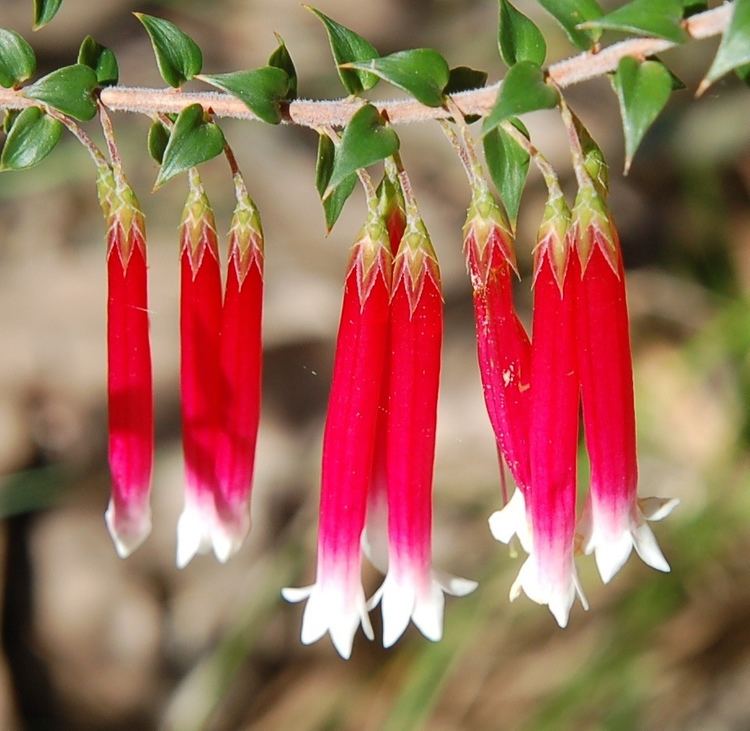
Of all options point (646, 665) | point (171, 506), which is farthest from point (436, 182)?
point (646, 665)

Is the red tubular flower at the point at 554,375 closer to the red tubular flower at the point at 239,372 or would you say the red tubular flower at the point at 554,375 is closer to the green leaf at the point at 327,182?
the green leaf at the point at 327,182

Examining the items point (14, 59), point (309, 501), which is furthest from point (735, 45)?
point (309, 501)

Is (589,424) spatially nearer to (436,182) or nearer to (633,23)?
(633,23)

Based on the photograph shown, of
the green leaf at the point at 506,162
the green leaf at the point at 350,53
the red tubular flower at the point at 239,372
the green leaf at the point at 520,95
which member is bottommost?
the red tubular flower at the point at 239,372

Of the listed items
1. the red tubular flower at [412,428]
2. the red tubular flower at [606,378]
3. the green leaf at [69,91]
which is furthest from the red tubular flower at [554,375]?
the green leaf at [69,91]

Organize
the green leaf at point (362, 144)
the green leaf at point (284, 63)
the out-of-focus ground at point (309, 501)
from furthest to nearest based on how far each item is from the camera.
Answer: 1. the out-of-focus ground at point (309, 501)
2. the green leaf at point (284, 63)
3. the green leaf at point (362, 144)

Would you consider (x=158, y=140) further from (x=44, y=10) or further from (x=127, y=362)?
(x=127, y=362)

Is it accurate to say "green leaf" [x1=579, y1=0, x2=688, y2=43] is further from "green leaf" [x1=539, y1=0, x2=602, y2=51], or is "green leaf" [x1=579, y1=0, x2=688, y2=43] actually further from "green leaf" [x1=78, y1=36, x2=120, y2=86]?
"green leaf" [x1=78, y1=36, x2=120, y2=86]
